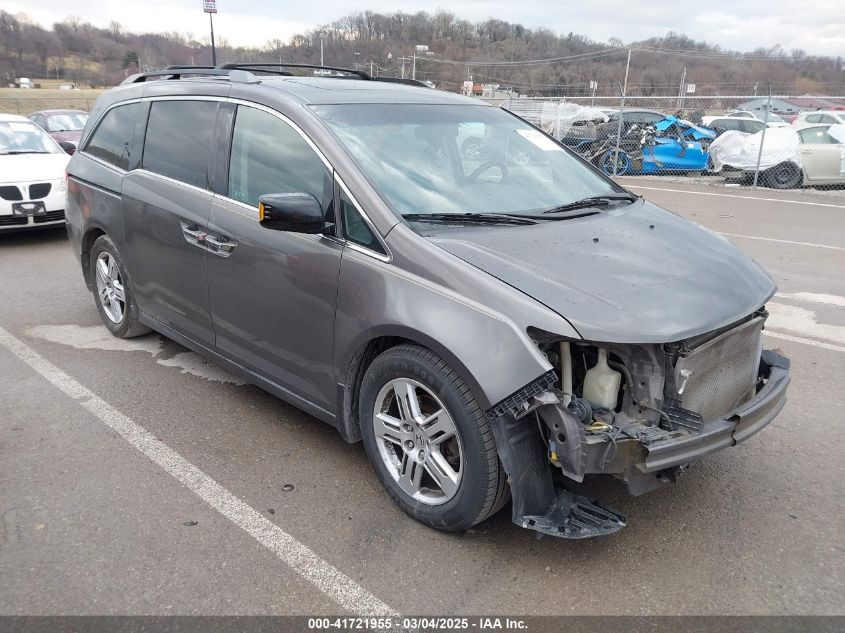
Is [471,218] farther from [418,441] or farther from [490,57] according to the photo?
[490,57]

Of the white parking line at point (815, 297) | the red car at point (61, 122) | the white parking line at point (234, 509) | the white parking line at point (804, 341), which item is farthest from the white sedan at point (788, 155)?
the red car at point (61, 122)

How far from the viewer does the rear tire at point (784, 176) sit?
14086 mm

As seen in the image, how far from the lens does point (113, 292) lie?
5023 millimetres

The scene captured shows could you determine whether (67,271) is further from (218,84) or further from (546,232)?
(546,232)

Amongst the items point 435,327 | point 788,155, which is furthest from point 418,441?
point 788,155

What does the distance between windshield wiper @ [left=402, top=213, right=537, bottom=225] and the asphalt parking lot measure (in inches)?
51.9

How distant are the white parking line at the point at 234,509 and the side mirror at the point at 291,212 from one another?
4.28 ft

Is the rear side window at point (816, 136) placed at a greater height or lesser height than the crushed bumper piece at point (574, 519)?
greater

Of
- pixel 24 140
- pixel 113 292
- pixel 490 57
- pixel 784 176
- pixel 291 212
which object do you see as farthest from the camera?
pixel 490 57

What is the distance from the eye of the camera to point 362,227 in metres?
2.99

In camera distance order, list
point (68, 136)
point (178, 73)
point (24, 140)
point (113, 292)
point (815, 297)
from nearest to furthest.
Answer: point (178, 73) < point (113, 292) < point (815, 297) < point (24, 140) < point (68, 136)

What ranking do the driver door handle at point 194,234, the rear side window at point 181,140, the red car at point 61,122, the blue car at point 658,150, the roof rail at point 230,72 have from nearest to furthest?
1. the driver door handle at point 194,234
2. the rear side window at point 181,140
3. the roof rail at point 230,72
4. the red car at point 61,122
5. the blue car at point 658,150

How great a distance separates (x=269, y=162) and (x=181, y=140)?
0.96 metres

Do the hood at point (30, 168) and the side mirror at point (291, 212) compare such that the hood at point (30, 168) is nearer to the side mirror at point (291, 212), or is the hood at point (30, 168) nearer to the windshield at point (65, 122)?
the side mirror at point (291, 212)
